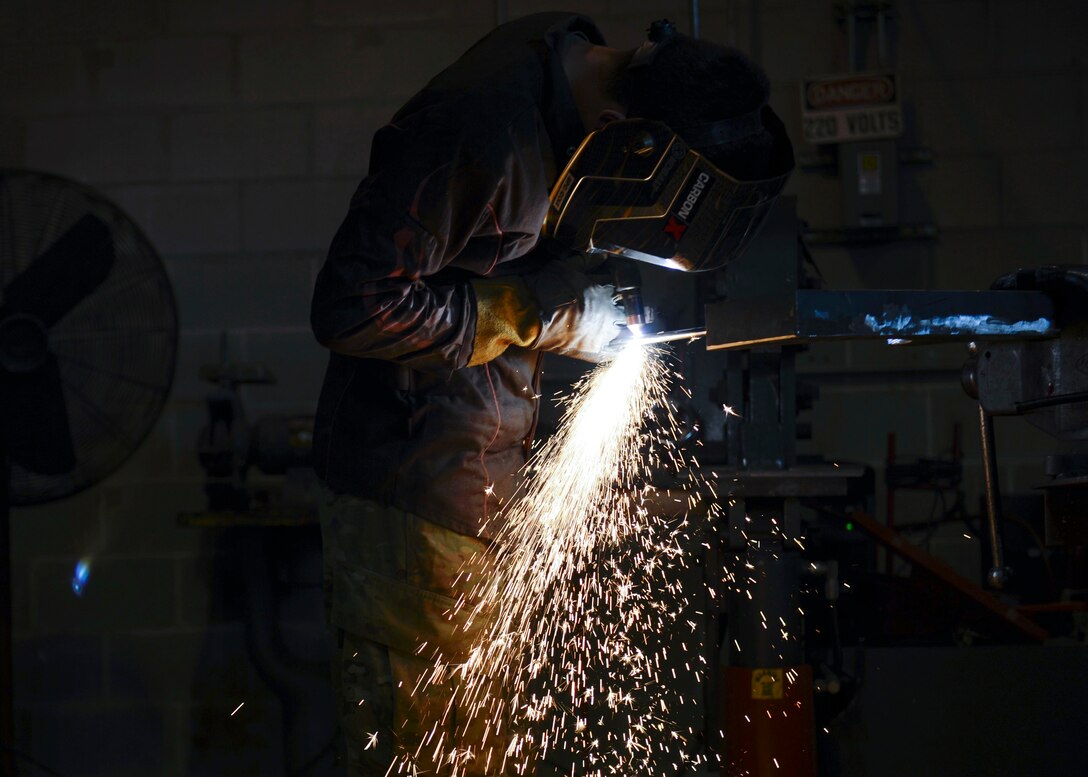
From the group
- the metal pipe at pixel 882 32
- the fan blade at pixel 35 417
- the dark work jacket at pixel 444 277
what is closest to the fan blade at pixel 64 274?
the fan blade at pixel 35 417

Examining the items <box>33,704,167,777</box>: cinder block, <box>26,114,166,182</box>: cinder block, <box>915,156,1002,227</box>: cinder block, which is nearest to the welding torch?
<box>915,156,1002,227</box>: cinder block

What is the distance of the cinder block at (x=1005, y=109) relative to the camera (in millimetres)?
3195

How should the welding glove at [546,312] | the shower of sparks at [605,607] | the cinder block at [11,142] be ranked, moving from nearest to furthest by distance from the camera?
the welding glove at [546,312]
the shower of sparks at [605,607]
the cinder block at [11,142]

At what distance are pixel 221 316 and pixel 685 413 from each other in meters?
1.73

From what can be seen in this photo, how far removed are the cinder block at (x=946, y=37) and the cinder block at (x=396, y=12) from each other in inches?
50.0

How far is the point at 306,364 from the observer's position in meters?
3.31

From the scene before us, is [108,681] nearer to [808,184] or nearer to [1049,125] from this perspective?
[808,184]

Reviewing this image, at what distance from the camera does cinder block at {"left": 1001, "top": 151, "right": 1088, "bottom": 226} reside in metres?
3.20

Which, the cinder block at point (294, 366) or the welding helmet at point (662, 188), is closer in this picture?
the welding helmet at point (662, 188)

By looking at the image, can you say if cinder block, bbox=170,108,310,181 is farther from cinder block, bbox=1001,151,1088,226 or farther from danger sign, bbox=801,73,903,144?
cinder block, bbox=1001,151,1088,226

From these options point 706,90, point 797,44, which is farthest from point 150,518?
point 797,44

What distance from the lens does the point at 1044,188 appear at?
3201 mm

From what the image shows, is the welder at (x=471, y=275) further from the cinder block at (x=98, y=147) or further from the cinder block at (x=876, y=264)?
the cinder block at (x=98, y=147)

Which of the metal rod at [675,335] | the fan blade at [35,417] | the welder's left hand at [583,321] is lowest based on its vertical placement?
the fan blade at [35,417]
